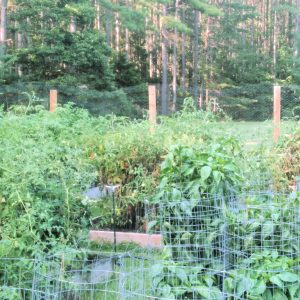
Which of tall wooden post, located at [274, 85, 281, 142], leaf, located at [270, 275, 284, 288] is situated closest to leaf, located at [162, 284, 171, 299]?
leaf, located at [270, 275, 284, 288]

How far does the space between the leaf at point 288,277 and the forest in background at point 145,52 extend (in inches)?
434

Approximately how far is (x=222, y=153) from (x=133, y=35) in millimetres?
24625

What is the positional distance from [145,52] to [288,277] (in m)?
23.5

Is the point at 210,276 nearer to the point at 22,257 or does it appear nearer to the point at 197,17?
the point at 22,257

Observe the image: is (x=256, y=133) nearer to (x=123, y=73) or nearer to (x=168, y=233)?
(x=168, y=233)

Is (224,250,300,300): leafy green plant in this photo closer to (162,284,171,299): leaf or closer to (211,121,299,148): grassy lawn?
(162,284,171,299): leaf

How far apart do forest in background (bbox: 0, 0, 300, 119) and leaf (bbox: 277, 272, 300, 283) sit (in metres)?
11.0

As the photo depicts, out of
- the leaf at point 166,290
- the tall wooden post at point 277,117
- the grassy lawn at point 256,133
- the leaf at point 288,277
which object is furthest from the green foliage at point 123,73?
the leaf at point 288,277

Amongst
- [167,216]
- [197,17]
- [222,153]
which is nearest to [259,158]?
[222,153]

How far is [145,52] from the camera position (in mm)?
25188

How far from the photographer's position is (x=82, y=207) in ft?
11.6

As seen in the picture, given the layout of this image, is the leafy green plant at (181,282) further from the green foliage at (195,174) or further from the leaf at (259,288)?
the green foliage at (195,174)

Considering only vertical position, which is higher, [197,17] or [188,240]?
[197,17]

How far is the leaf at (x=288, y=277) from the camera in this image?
2.36 meters
